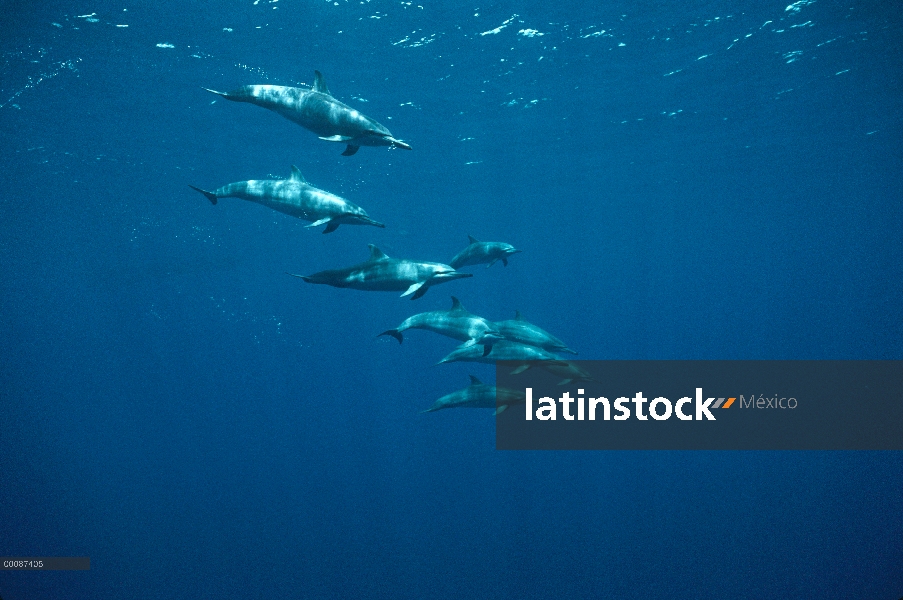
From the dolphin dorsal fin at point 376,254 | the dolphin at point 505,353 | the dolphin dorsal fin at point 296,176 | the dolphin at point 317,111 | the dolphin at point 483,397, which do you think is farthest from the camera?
the dolphin at point 483,397

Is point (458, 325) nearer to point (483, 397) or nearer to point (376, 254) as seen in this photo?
point (483, 397)

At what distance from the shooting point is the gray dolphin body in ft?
28.7

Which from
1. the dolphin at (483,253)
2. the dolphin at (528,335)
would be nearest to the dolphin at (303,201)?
the dolphin at (528,335)

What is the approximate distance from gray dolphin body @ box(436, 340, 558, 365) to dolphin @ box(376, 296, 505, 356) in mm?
137

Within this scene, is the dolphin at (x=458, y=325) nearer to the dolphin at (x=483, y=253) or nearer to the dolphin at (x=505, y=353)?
the dolphin at (x=505, y=353)

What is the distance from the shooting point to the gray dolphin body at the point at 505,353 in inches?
345

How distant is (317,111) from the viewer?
19.0 feet

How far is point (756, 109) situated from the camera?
21.0 metres

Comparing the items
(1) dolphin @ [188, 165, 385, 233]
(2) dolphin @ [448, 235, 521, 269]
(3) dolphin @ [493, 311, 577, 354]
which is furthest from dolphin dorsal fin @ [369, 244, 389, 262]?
(2) dolphin @ [448, 235, 521, 269]

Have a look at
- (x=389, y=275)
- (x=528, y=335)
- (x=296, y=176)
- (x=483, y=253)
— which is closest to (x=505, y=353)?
(x=528, y=335)

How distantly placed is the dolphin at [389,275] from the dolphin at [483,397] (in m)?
2.84

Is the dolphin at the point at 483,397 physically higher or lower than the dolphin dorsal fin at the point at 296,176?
lower

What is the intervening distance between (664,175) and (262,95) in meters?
31.8

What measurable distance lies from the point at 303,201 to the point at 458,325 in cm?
364
